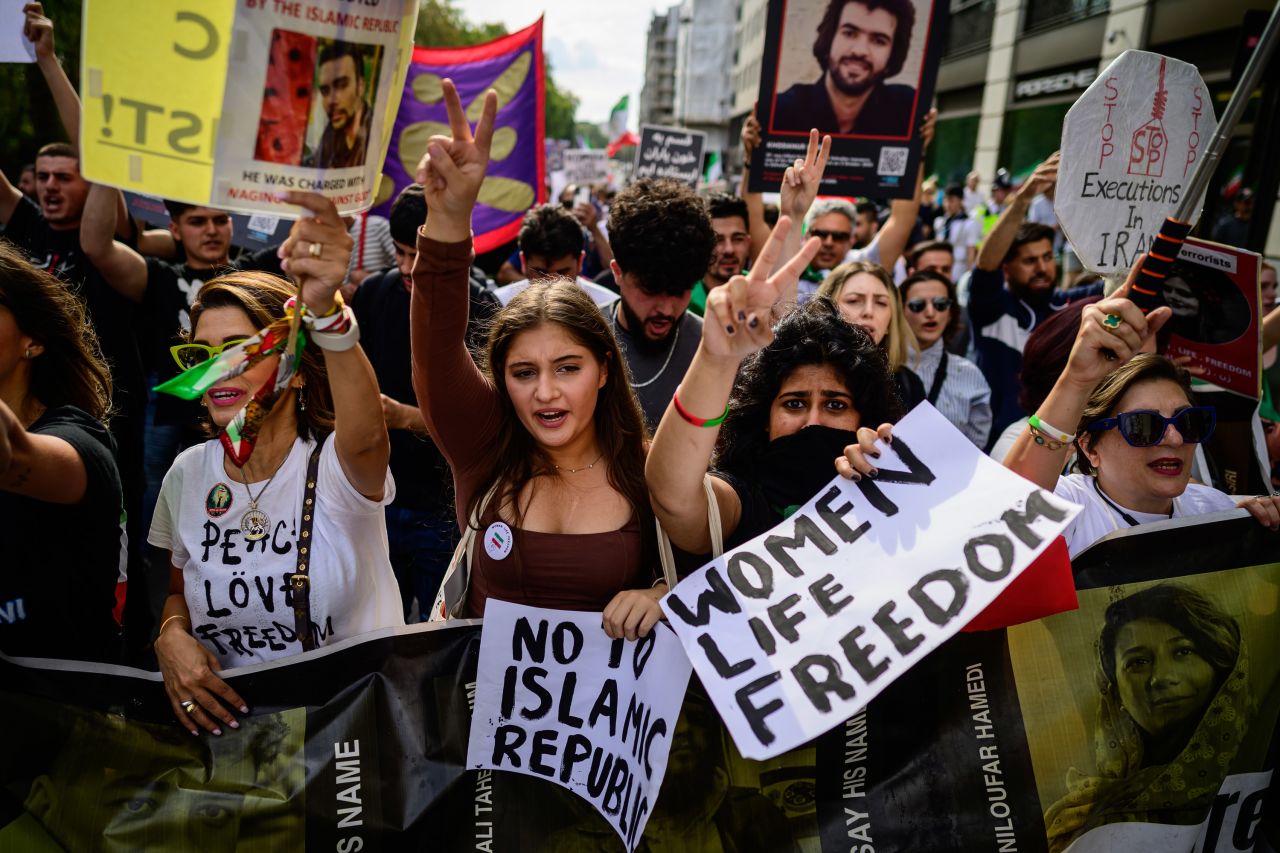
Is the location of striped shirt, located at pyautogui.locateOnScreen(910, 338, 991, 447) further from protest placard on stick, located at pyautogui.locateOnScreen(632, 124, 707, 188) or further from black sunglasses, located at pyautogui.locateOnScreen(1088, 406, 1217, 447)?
protest placard on stick, located at pyautogui.locateOnScreen(632, 124, 707, 188)

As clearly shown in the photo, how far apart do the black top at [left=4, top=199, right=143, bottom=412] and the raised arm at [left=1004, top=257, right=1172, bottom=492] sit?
11.8ft

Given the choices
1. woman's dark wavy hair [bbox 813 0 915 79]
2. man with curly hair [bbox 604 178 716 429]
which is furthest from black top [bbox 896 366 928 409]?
woman's dark wavy hair [bbox 813 0 915 79]

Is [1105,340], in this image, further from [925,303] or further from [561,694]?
[925,303]

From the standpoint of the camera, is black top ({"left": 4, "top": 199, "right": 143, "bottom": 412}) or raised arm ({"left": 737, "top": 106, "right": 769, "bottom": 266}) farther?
raised arm ({"left": 737, "top": 106, "right": 769, "bottom": 266})

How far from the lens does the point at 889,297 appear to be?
413 cm

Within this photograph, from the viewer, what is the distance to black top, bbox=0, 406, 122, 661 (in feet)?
7.50

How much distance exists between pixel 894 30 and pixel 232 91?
12.9 ft

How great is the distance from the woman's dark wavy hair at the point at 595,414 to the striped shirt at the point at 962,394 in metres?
2.28

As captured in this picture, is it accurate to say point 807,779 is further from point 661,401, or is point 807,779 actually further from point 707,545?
point 661,401

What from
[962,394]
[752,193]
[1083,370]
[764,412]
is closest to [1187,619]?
[1083,370]

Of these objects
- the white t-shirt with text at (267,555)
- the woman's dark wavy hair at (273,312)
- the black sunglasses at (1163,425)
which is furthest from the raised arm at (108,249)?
the black sunglasses at (1163,425)

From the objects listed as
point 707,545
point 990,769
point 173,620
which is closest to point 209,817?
point 173,620

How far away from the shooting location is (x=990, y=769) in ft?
7.06

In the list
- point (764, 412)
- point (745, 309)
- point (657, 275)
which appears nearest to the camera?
point (745, 309)
